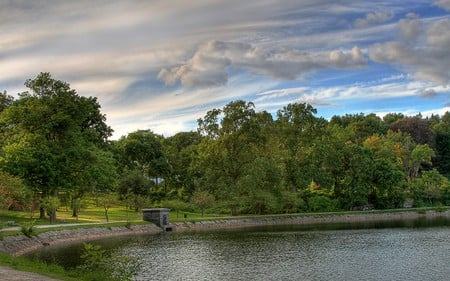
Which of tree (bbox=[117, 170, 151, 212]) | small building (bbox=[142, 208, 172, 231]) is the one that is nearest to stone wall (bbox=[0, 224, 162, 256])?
small building (bbox=[142, 208, 172, 231])

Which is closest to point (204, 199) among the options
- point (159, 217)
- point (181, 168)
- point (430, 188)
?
point (159, 217)

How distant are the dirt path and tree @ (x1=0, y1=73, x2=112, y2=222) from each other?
35492mm

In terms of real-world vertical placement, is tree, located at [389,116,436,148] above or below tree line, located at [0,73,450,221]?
above

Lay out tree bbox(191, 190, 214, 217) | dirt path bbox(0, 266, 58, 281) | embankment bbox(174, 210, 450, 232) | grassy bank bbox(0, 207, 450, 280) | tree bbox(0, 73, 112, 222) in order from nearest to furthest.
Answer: dirt path bbox(0, 266, 58, 281), grassy bank bbox(0, 207, 450, 280), tree bbox(0, 73, 112, 222), embankment bbox(174, 210, 450, 232), tree bbox(191, 190, 214, 217)

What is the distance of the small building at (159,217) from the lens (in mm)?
62500

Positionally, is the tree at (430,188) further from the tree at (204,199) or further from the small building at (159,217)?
the small building at (159,217)

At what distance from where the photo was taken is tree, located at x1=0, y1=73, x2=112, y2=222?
55625mm

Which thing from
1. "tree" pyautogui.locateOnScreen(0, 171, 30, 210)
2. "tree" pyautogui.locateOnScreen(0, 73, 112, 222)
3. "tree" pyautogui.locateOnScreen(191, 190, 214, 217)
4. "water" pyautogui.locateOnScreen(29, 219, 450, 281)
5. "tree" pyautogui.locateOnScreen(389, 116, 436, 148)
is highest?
"tree" pyautogui.locateOnScreen(389, 116, 436, 148)

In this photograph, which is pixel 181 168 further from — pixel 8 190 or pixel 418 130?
pixel 418 130

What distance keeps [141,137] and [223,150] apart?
25796mm

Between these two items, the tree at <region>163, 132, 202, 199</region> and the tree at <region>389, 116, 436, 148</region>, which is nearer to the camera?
the tree at <region>163, 132, 202, 199</region>

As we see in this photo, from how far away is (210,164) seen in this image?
273 ft

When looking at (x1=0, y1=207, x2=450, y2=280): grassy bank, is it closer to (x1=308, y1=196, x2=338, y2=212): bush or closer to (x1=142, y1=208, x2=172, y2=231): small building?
(x1=142, y1=208, x2=172, y2=231): small building

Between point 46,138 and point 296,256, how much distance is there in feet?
125
